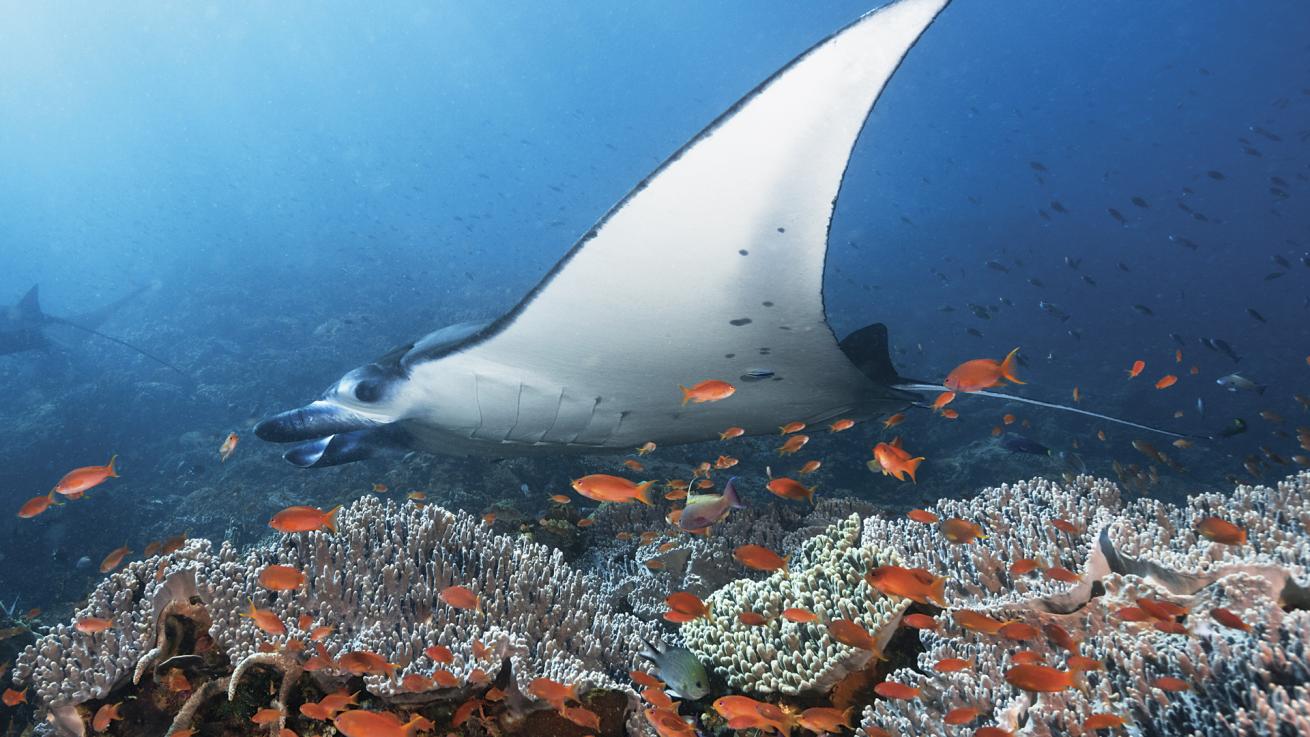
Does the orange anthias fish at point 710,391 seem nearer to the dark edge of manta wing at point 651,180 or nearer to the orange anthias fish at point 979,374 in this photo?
the dark edge of manta wing at point 651,180

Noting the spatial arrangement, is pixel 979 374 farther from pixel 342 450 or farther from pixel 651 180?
pixel 342 450

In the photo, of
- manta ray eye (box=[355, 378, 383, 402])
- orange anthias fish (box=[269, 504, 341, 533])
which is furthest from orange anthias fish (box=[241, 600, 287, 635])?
manta ray eye (box=[355, 378, 383, 402])

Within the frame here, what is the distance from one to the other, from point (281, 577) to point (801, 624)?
2.42m

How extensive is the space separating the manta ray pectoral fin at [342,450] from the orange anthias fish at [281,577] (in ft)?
5.29

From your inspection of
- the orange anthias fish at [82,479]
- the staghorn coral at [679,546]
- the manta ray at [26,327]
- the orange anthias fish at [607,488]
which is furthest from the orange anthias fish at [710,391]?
the manta ray at [26,327]

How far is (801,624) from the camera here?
105 inches

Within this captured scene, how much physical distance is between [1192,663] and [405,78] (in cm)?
15591

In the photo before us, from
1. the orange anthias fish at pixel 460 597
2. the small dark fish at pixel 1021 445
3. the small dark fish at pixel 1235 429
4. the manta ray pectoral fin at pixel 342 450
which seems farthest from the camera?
the small dark fish at pixel 1235 429

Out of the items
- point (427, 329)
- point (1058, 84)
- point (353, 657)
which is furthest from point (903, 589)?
point (1058, 84)

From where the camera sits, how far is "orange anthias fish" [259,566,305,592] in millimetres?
2400

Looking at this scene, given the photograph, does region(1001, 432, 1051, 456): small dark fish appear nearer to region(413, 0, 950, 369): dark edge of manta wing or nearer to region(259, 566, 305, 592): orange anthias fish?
region(413, 0, 950, 369): dark edge of manta wing

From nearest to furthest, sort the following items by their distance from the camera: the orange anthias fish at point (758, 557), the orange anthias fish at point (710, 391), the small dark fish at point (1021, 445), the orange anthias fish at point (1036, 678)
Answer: the orange anthias fish at point (1036, 678)
the orange anthias fish at point (758, 557)
the orange anthias fish at point (710, 391)
the small dark fish at point (1021, 445)

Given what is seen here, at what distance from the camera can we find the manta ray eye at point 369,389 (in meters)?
3.53

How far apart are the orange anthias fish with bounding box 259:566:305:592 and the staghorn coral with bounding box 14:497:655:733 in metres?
0.13
